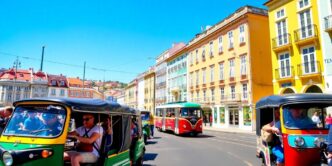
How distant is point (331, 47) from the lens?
22516 millimetres

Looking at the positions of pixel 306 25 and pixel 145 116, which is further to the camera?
pixel 306 25

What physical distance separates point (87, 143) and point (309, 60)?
25.3 metres

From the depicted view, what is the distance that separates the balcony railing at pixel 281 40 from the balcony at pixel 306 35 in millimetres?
927

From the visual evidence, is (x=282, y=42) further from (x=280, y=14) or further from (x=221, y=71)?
(x=221, y=71)

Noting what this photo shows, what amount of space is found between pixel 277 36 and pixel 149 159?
23.9 m

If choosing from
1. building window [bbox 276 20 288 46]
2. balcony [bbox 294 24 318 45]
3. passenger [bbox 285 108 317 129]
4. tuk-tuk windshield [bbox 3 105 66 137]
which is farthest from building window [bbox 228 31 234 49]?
tuk-tuk windshield [bbox 3 105 66 137]

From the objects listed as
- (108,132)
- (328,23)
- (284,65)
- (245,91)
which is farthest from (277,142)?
(245,91)

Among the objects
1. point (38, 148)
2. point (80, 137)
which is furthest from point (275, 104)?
point (38, 148)

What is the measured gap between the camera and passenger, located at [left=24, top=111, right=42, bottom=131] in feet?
15.4

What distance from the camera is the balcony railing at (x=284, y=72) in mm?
26413

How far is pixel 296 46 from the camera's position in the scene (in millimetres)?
25906

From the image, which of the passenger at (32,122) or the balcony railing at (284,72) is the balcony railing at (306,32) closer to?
the balcony railing at (284,72)

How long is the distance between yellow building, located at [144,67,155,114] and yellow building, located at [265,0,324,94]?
4692cm

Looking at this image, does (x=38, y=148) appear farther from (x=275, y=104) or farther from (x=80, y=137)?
(x=275, y=104)
